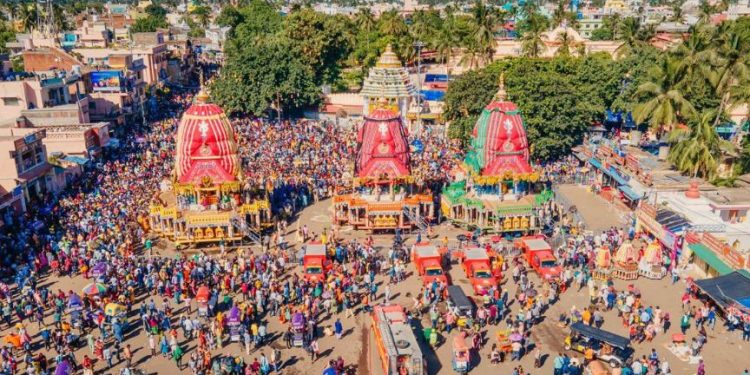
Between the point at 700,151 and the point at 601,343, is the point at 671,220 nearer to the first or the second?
the point at 700,151

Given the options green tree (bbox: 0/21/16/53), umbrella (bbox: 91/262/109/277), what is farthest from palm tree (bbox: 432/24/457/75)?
umbrella (bbox: 91/262/109/277)

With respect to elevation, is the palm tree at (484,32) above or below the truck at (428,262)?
above

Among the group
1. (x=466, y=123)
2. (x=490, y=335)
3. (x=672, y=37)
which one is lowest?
(x=490, y=335)

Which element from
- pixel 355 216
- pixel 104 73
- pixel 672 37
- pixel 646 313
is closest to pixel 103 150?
pixel 104 73

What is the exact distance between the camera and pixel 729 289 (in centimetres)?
2683

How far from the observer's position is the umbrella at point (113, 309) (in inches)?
1012

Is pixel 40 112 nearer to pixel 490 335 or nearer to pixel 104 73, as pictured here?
pixel 104 73

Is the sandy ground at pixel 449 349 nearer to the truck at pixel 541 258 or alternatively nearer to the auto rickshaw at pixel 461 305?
the auto rickshaw at pixel 461 305

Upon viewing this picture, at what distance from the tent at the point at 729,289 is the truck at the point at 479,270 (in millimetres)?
9302

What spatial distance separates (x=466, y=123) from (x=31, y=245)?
33.5 meters

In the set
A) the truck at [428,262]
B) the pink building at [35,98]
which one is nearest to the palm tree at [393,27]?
the pink building at [35,98]

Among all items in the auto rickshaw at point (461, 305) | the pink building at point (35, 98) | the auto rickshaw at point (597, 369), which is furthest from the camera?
the pink building at point (35, 98)

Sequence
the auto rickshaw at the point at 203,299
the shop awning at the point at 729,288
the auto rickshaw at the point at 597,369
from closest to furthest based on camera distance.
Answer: the auto rickshaw at the point at 597,369
the shop awning at the point at 729,288
the auto rickshaw at the point at 203,299

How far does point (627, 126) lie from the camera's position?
58.7 metres
